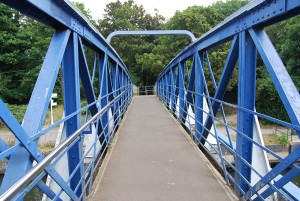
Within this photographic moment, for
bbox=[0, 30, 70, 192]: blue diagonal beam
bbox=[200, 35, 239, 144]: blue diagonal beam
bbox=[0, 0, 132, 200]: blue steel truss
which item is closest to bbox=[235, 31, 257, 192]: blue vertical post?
bbox=[200, 35, 239, 144]: blue diagonal beam

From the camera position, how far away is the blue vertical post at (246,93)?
2.41 m

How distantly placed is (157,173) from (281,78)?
1937 mm

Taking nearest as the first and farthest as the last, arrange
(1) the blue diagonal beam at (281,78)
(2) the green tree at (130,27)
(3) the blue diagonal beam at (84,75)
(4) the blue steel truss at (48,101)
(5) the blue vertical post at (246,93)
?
(4) the blue steel truss at (48,101) < (1) the blue diagonal beam at (281,78) < (5) the blue vertical post at (246,93) < (3) the blue diagonal beam at (84,75) < (2) the green tree at (130,27)

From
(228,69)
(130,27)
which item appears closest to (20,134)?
(228,69)

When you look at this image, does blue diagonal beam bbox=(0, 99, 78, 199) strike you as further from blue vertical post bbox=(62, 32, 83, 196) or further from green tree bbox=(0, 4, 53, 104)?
green tree bbox=(0, 4, 53, 104)

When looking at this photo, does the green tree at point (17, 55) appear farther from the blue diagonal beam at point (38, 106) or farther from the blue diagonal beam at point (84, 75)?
the blue diagonal beam at point (38, 106)

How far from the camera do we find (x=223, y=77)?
9.95 ft

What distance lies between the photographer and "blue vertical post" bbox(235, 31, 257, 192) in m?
2.41

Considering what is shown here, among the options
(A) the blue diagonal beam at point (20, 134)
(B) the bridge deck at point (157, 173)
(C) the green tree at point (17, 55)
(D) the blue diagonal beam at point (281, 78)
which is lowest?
(B) the bridge deck at point (157, 173)

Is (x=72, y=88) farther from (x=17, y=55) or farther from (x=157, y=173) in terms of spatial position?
(x=17, y=55)

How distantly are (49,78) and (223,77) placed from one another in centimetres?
216

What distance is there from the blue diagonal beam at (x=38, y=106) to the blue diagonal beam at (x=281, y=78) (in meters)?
1.85

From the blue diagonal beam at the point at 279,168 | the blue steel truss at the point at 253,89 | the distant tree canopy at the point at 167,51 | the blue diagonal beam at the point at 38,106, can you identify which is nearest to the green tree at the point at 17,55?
the distant tree canopy at the point at 167,51

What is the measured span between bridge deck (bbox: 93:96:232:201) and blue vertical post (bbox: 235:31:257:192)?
1.50ft
